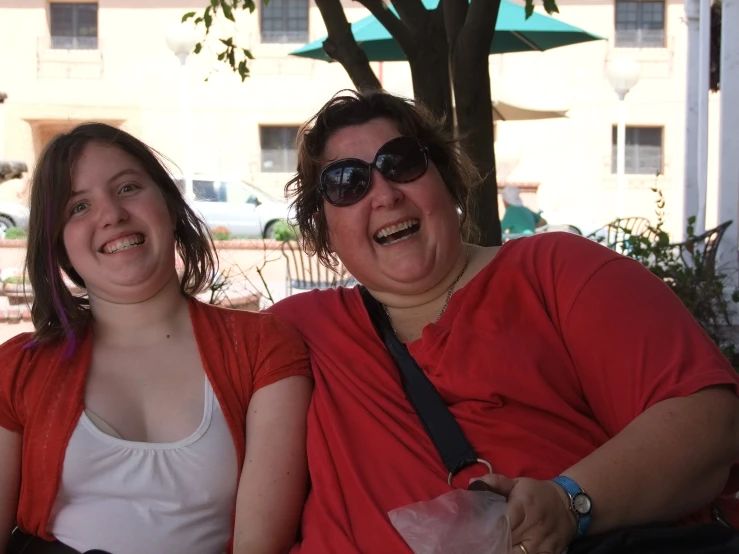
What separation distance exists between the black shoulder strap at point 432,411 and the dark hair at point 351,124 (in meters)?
0.47

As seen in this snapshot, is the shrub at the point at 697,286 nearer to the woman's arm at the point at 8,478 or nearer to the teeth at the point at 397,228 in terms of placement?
the teeth at the point at 397,228

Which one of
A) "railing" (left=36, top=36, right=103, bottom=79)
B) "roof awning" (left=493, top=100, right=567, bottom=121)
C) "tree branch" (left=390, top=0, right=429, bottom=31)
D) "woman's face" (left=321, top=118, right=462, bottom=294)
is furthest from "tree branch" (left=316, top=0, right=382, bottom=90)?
"railing" (left=36, top=36, right=103, bottom=79)

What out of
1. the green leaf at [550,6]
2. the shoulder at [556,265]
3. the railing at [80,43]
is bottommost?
the shoulder at [556,265]

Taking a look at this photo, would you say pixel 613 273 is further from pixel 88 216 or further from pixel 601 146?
pixel 601 146

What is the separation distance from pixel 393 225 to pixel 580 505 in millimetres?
925

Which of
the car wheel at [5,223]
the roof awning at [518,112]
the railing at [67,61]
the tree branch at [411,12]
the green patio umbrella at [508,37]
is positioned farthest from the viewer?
the railing at [67,61]

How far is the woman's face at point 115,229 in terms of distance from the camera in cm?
232

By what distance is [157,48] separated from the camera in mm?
23531

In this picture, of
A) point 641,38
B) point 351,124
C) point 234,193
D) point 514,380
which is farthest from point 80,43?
point 514,380

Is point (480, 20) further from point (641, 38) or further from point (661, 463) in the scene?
point (641, 38)

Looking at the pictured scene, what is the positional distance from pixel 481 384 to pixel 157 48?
22858mm

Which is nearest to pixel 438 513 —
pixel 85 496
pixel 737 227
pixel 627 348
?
pixel 627 348

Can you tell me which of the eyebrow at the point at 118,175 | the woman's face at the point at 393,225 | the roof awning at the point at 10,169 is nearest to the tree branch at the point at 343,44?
the woman's face at the point at 393,225

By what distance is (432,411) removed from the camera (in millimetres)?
2266
